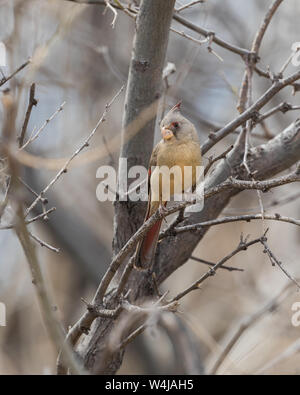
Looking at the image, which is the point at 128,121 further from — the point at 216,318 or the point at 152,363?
the point at 216,318

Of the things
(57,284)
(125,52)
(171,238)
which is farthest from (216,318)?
(171,238)

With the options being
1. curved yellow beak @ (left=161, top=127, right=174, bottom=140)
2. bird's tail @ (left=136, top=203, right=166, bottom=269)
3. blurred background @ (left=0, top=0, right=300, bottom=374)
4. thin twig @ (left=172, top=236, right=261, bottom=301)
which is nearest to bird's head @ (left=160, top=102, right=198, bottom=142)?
curved yellow beak @ (left=161, top=127, right=174, bottom=140)

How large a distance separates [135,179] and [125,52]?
161 inches

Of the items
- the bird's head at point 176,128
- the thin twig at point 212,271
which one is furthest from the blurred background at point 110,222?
the thin twig at point 212,271

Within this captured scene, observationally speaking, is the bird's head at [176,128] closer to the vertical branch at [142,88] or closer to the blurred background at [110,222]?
the vertical branch at [142,88]

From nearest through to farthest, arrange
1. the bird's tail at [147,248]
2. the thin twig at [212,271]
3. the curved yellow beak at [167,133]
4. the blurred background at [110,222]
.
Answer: the thin twig at [212,271] → the bird's tail at [147,248] → the curved yellow beak at [167,133] → the blurred background at [110,222]

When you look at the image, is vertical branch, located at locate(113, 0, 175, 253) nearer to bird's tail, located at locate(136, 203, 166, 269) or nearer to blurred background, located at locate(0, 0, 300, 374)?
bird's tail, located at locate(136, 203, 166, 269)

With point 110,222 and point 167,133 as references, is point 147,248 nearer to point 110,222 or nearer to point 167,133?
point 167,133

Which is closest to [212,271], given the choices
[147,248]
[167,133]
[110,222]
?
[147,248]

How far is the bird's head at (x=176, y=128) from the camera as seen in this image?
2973 mm

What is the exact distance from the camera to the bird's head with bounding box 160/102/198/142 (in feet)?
9.75

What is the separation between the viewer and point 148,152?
299 cm

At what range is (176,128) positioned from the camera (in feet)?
9.91

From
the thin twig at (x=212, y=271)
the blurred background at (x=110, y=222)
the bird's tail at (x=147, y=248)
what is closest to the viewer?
the thin twig at (x=212, y=271)
